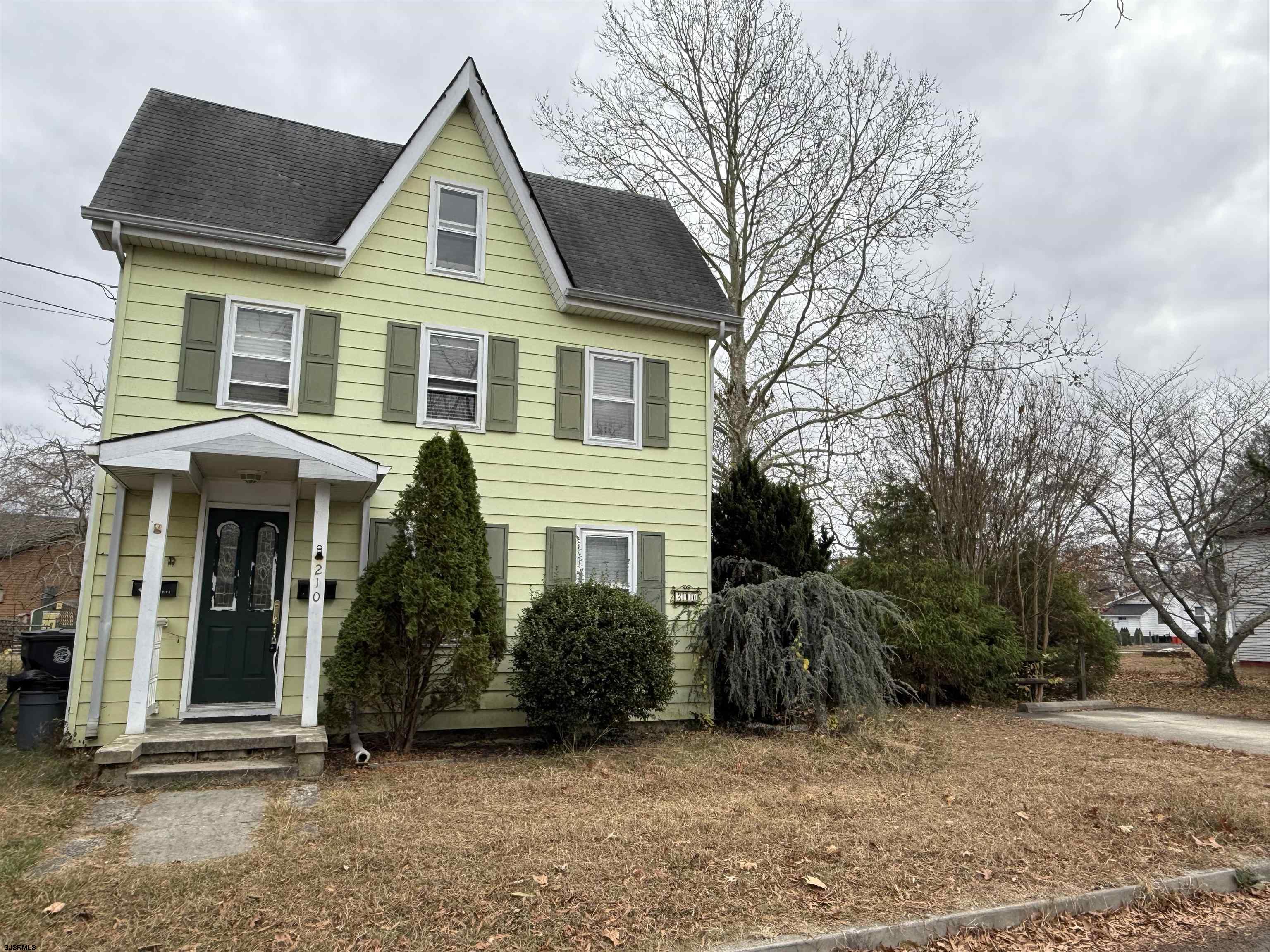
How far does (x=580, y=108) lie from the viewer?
17656 millimetres

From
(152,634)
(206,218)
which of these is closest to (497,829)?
(152,634)

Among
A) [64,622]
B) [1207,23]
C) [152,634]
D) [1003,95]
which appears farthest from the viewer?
[64,622]

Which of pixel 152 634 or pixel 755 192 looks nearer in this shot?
pixel 152 634

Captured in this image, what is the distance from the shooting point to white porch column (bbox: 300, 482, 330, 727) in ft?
25.4

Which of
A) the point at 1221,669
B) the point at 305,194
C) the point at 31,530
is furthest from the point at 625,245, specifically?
the point at 31,530

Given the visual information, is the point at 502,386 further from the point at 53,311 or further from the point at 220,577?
the point at 53,311

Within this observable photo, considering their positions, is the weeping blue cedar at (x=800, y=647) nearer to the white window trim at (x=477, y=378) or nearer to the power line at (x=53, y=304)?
the white window trim at (x=477, y=378)

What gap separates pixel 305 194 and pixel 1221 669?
61.2ft

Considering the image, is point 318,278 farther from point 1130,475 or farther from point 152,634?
point 1130,475

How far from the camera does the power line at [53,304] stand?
12.5 m

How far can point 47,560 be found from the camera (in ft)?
93.8

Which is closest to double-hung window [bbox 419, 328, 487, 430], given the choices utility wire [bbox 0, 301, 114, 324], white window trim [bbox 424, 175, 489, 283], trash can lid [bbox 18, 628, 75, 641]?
white window trim [bbox 424, 175, 489, 283]

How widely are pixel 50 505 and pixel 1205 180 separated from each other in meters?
25.0

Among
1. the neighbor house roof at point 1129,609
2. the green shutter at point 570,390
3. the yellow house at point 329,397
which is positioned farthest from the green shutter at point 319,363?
the neighbor house roof at point 1129,609
